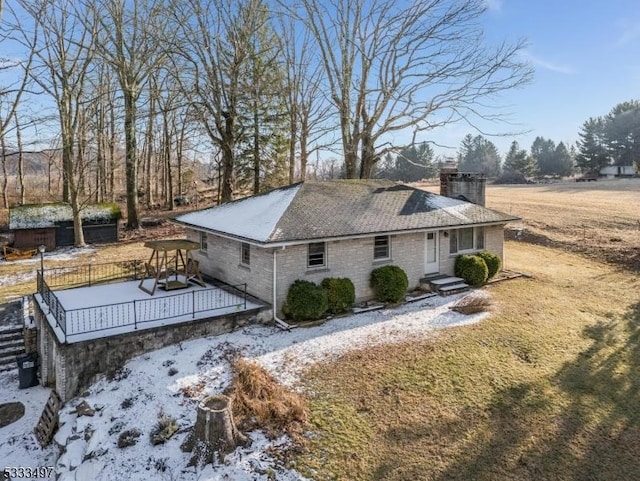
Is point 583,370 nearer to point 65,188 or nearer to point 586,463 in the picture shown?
point 586,463

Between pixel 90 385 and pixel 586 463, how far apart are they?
32.9ft

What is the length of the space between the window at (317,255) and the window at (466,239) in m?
5.97

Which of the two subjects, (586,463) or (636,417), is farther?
(636,417)

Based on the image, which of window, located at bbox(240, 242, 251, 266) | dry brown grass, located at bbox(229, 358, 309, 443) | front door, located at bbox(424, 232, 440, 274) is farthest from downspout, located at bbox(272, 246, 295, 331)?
front door, located at bbox(424, 232, 440, 274)

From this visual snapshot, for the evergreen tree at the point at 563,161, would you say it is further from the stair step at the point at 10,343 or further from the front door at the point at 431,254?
the stair step at the point at 10,343

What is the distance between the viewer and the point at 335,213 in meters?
15.3

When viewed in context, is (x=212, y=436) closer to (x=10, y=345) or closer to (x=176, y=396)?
(x=176, y=396)

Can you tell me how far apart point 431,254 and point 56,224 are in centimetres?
2120

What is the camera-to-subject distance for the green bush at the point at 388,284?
14711mm

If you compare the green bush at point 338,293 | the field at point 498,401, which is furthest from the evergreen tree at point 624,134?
the green bush at point 338,293

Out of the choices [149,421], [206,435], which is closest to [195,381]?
[149,421]

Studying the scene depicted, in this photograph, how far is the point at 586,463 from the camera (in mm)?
7465

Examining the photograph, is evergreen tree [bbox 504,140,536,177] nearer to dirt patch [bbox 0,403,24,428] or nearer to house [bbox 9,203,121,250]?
house [bbox 9,203,121,250]

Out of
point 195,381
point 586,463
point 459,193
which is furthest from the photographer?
point 459,193
